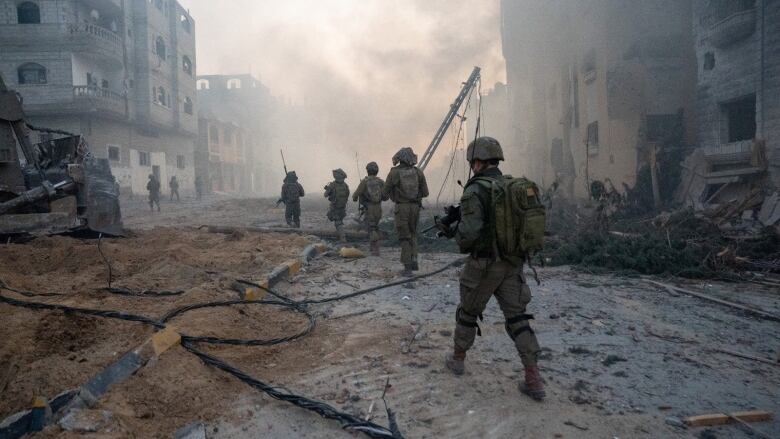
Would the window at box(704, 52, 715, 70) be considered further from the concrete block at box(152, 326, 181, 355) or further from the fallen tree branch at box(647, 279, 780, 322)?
the concrete block at box(152, 326, 181, 355)

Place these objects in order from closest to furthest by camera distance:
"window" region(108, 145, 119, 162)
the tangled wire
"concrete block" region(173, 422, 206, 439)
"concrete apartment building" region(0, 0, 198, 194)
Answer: "concrete block" region(173, 422, 206, 439), the tangled wire, "concrete apartment building" region(0, 0, 198, 194), "window" region(108, 145, 119, 162)

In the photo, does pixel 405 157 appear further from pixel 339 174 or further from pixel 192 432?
pixel 192 432

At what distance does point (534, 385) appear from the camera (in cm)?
298

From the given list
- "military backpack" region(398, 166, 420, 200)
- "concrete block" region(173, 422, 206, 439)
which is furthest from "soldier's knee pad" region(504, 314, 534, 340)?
"military backpack" region(398, 166, 420, 200)

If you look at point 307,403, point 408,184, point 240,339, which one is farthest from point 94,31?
point 307,403

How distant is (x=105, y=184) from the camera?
8.62 metres

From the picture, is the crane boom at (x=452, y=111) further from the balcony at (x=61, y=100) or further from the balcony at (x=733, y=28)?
the balcony at (x=61, y=100)

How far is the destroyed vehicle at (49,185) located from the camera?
717 cm

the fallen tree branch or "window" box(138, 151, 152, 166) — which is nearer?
the fallen tree branch

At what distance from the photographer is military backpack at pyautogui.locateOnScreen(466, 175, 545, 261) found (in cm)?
306

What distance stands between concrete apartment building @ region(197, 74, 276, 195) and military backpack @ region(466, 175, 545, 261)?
134ft

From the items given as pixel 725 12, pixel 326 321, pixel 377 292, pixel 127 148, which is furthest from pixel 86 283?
pixel 127 148

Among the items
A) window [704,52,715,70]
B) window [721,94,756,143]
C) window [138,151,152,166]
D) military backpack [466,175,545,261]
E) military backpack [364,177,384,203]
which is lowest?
military backpack [466,175,545,261]

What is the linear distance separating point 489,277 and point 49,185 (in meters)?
7.42
